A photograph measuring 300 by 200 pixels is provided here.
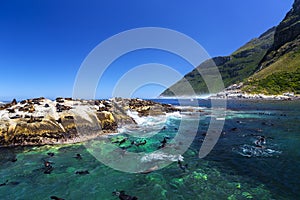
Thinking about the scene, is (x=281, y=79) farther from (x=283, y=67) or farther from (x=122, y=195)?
(x=122, y=195)

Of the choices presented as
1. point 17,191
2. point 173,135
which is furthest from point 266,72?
point 17,191

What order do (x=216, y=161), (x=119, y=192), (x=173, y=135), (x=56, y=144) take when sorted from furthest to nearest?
(x=173, y=135), (x=56, y=144), (x=216, y=161), (x=119, y=192)

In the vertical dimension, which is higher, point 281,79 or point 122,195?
point 281,79

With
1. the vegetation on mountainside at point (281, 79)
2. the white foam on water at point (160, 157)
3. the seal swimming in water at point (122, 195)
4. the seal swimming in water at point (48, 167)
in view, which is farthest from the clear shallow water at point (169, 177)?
the vegetation on mountainside at point (281, 79)

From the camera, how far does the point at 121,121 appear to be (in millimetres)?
32812

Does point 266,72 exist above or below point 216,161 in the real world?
above

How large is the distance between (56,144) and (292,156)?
2427cm

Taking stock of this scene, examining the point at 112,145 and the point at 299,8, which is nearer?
the point at 112,145

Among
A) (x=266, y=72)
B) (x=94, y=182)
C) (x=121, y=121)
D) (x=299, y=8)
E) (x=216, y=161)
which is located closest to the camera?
(x=94, y=182)

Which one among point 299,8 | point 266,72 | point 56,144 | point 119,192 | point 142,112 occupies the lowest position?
point 119,192

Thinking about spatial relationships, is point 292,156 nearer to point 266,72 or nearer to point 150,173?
point 150,173

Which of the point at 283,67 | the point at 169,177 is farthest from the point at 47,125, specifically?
the point at 283,67

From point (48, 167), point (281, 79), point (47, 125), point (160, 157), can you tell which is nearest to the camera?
point (48, 167)

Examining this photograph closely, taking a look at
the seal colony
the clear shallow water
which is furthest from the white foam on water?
the seal colony
